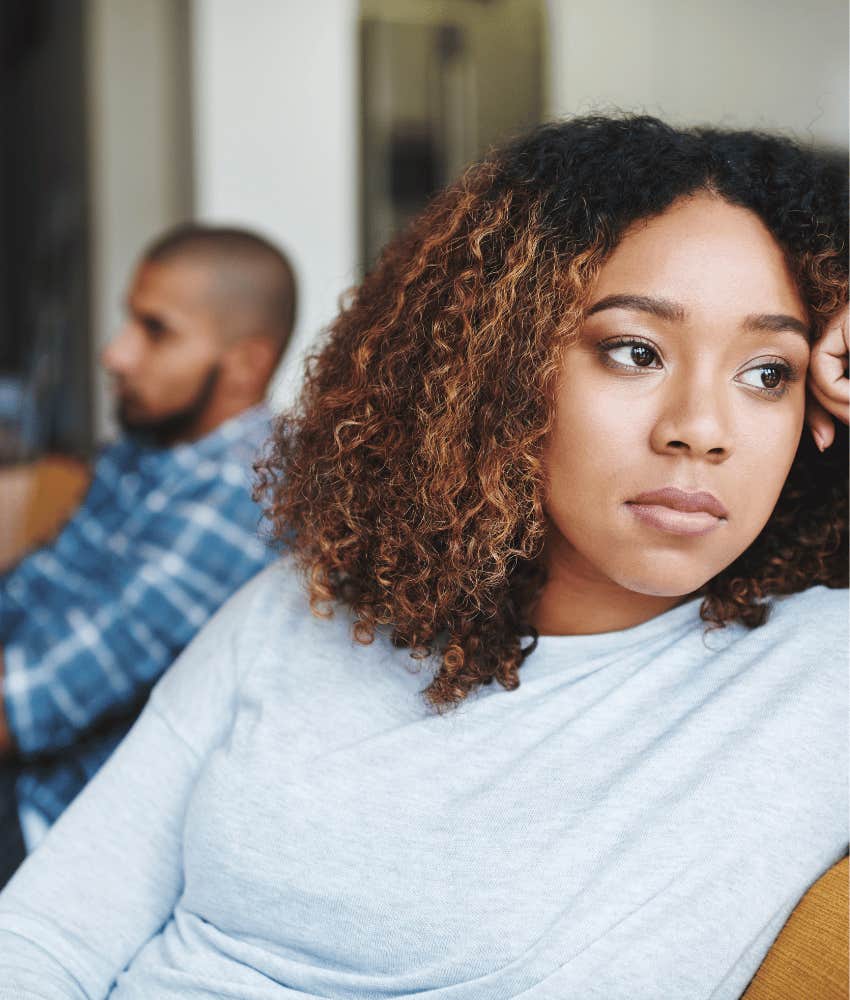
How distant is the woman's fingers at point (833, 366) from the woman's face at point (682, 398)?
0.04ft

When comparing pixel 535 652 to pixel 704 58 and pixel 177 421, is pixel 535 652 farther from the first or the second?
pixel 704 58

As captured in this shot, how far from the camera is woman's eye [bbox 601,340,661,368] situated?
852mm

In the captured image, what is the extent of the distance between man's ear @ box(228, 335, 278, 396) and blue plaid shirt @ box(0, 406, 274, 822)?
0.29 m

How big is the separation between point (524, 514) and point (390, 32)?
3088mm

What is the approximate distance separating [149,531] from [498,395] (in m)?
0.96

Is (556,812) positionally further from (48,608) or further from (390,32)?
(390,32)

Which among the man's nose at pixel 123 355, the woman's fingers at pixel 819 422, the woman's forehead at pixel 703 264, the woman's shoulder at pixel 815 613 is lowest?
the woman's shoulder at pixel 815 613

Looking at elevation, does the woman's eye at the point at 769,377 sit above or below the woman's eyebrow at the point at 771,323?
below

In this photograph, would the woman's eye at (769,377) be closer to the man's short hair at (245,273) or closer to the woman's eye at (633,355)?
the woman's eye at (633,355)

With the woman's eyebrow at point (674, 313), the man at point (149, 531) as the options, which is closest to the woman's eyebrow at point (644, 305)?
the woman's eyebrow at point (674, 313)

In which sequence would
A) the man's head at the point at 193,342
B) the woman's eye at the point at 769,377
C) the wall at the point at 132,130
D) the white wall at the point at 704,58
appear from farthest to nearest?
the wall at the point at 132,130
the white wall at the point at 704,58
the man's head at the point at 193,342
the woman's eye at the point at 769,377

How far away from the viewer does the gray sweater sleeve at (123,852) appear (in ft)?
3.23

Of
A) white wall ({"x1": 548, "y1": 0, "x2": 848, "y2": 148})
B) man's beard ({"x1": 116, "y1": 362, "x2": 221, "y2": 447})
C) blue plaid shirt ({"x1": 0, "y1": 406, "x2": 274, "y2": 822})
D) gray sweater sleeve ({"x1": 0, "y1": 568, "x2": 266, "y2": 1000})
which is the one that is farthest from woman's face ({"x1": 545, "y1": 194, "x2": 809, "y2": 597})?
white wall ({"x1": 548, "y1": 0, "x2": 848, "y2": 148})

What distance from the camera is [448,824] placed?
88 centimetres
